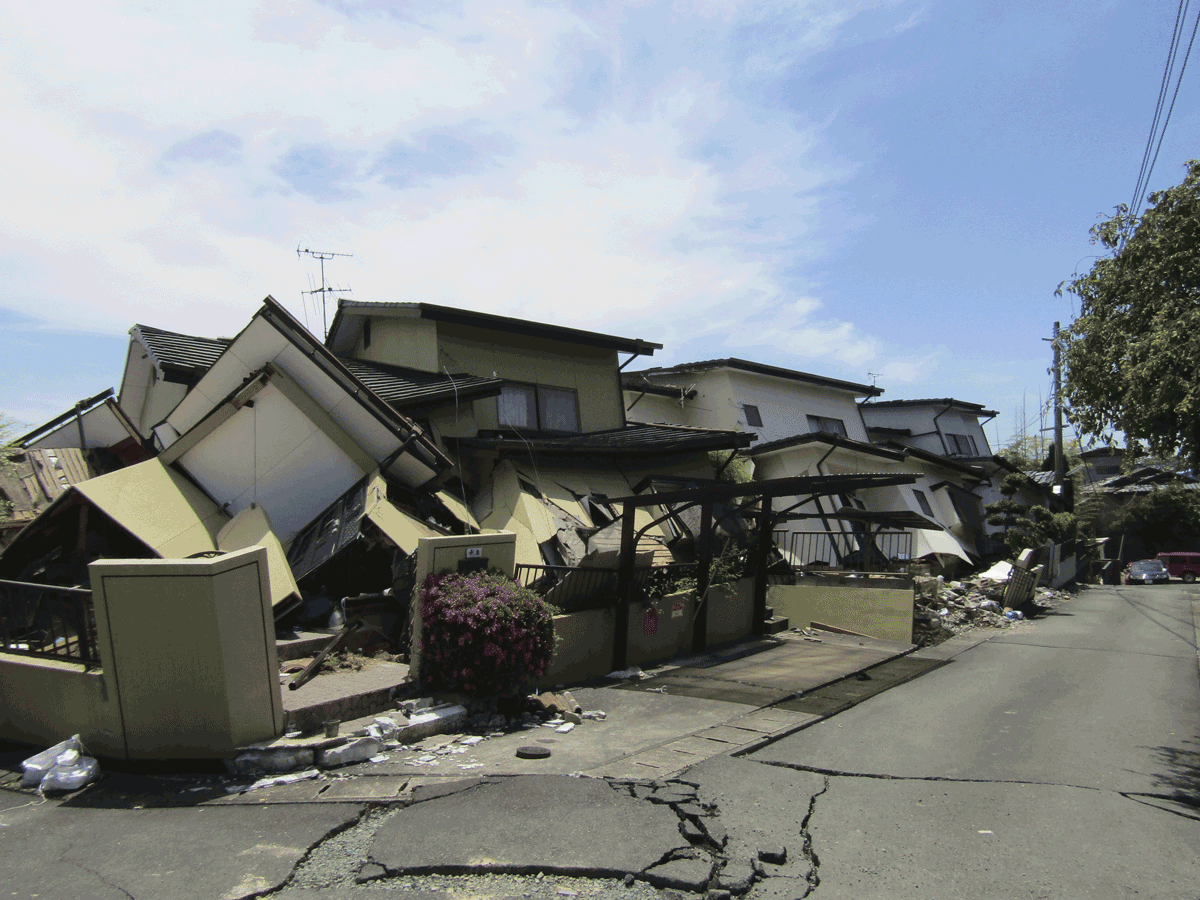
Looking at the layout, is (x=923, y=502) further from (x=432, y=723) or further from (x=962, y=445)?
(x=432, y=723)

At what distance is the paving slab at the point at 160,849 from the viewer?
449 centimetres

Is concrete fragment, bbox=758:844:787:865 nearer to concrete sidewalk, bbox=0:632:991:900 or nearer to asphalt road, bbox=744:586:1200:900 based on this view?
concrete sidewalk, bbox=0:632:991:900

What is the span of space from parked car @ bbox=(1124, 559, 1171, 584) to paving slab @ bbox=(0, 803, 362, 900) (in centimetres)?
4144

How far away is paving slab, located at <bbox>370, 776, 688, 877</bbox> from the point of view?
4742 millimetres

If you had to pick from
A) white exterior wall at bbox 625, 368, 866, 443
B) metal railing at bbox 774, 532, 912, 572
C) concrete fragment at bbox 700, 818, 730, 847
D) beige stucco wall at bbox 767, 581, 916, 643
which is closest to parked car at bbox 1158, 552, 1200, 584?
white exterior wall at bbox 625, 368, 866, 443

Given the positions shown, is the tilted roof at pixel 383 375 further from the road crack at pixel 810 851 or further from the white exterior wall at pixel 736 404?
the road crack at pixel 810 851

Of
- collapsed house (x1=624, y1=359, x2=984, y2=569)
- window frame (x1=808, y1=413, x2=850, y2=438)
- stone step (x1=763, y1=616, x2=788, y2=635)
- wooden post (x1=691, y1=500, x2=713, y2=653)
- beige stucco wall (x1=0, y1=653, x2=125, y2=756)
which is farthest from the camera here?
window frame (x1=808, y1=413, x2=850, y2=438)

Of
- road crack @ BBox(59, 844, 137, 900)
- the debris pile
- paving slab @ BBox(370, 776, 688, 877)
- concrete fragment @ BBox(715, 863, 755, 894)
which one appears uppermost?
road crack @ BBox(59, 844, 137, 900)

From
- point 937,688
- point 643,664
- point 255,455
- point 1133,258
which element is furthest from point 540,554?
point 1133,258

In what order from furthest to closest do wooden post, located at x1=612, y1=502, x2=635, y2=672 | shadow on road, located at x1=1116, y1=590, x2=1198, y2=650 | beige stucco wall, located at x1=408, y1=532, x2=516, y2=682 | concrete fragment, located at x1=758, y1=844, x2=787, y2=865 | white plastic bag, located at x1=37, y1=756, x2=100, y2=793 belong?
shadow on road, located at x1=1116, y1=590, x2=1198, y2=650, wooden post, located at x1=612, y1=502, x2=635, y2=672, beige stucco wall, located at x1=408, y1=532, x2=516, y2=682, white plastic bag, located at x1=37, y1=756, x2=100, y2=793, concrete fragment, located at x1=758, y1=844, x2=787, y2=865

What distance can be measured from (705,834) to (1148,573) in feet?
132

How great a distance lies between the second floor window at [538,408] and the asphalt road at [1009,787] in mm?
9339

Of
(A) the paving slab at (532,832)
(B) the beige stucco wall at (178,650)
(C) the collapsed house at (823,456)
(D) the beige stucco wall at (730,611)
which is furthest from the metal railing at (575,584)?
(C) the collapsed house at (823,456)

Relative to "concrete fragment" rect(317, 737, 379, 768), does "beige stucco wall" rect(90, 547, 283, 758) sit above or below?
above
